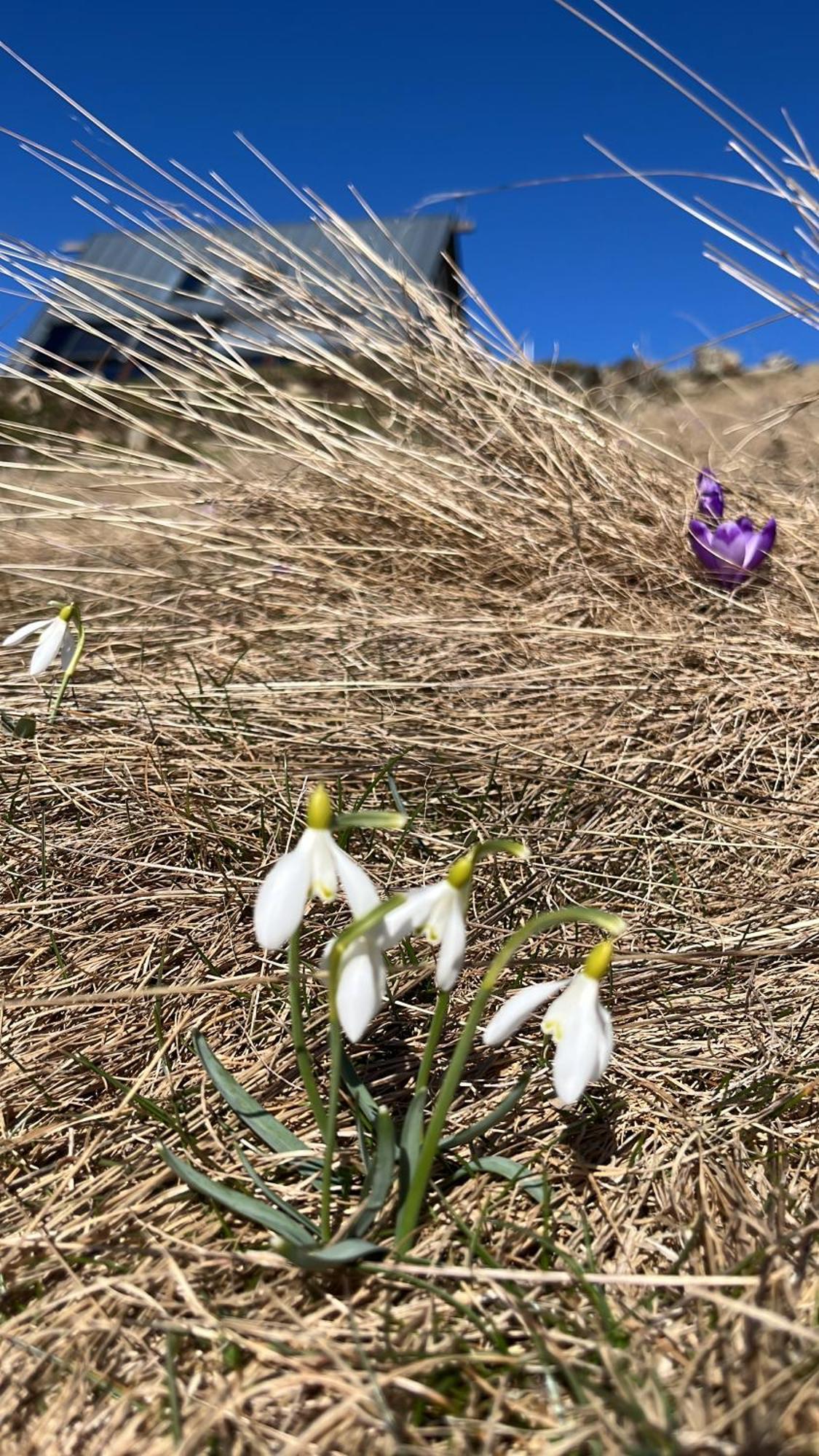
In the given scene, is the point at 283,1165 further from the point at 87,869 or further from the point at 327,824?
the point at 87,869

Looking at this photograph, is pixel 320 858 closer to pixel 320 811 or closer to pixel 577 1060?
pixel 320 811

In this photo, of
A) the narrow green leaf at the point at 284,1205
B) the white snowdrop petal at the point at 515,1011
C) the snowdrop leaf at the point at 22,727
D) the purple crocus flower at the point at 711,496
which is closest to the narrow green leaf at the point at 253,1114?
the narrow green leaf at the point at 284,1205

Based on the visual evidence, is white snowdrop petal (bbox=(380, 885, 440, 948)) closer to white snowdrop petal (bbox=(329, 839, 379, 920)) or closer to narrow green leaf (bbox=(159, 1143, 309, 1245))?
white snowdrop petal (bbox=(329, 839, 379, 920))

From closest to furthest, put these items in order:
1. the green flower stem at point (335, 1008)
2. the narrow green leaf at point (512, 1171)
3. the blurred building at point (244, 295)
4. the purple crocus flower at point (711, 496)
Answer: the green flower stem at point (335, 1008) → the narrow green leaf at point (512, 1171) → the purple crocus flower at point (711, 496) → the blurred building at point (244, 295)

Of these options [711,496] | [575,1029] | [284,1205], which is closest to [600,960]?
[575,1029]

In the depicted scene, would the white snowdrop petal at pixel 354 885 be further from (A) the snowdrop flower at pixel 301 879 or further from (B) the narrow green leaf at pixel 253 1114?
(B) the narrow green leaf at pixel 253 1114

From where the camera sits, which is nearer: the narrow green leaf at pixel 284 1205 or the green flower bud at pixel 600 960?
the green flower bud at pixel 600 960

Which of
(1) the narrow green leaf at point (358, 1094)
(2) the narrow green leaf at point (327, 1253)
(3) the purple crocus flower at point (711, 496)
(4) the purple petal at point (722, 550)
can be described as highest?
(3) the purple crocus flower at point (711, 496)
